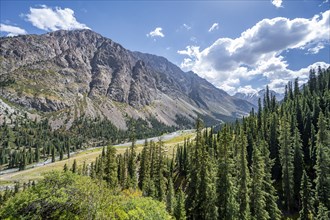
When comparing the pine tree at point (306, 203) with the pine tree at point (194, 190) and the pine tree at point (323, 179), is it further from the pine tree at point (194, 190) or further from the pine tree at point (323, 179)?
the pine tree at point (194, 190)

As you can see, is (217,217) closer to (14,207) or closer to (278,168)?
(14,207)

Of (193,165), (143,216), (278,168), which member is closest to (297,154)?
(278,168)

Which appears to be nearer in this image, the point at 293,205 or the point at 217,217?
the point at 217,217

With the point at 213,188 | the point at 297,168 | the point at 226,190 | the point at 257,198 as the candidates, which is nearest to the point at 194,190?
the point at 213,188

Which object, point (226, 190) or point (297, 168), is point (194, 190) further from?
point (297, 168)

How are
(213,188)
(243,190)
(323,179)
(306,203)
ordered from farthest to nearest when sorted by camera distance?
(323,179), (306,203), (243,190), (213,188)

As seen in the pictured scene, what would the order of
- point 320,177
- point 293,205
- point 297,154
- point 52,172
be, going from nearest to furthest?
1. point 52,172
2. point 320,177
3. point 293,205
4. point 297,154

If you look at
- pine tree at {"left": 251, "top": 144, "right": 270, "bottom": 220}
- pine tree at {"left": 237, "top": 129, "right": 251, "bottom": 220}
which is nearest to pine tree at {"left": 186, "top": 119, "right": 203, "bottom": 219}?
pine tree at {"left": 237, "top": 129, "right": 251, "bottom": 220}

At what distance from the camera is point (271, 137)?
107250mm

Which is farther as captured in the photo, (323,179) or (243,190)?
(323,179)

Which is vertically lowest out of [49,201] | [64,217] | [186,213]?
[186,213]

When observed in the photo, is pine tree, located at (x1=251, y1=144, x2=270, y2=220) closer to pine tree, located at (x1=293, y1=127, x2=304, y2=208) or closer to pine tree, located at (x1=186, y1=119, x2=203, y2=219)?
pine tree, located at (x1=186, y1=119, x2=203, y2=219)

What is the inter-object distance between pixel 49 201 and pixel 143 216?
11.6 m

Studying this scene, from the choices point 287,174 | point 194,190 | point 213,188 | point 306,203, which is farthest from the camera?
point 287,174
